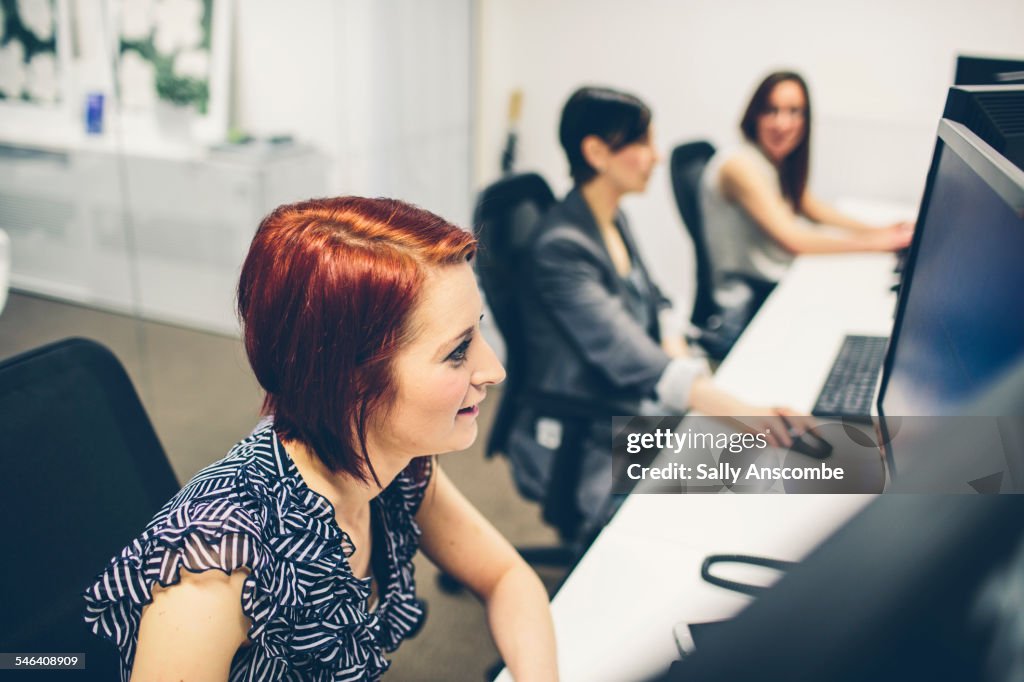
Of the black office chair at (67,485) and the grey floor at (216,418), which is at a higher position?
the black office chair at (67,485)

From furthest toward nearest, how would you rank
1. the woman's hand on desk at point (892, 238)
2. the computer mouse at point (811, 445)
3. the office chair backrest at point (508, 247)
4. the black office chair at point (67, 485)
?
the woman's hand on desk at point (892, 238), the office chair backrest at point (508, 247), the computer mouse at point (811, 445), the black office chair at point (67, 485)

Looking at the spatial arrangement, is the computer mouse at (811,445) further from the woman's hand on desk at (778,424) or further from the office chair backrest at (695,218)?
the office chair backrest at (695,218)

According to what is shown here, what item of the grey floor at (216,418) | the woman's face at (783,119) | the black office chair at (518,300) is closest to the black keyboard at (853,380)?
the black office chair at (518,300)

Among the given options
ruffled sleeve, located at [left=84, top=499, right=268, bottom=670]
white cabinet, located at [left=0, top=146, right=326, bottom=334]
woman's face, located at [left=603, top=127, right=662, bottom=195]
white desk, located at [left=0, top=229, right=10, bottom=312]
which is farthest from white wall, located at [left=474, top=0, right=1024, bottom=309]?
ruffled sleeve, located at [left=84, top=499, right=268, bottom=670]

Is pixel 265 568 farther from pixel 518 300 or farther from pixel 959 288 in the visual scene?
pixel 518 300

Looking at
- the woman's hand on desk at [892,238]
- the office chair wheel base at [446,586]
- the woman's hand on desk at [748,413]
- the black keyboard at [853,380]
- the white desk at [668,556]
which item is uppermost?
the woman's hand on desk at [892,238]

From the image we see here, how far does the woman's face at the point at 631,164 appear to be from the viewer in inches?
68.1

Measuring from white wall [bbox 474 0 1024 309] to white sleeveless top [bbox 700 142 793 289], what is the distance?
41.1 inches

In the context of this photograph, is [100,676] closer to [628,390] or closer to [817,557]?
[817,557]

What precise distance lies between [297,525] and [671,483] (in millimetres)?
631

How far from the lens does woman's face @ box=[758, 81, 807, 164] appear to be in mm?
2572

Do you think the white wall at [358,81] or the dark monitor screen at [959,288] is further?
the white wall at [358,81]

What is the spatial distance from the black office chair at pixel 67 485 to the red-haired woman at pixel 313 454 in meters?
0.08

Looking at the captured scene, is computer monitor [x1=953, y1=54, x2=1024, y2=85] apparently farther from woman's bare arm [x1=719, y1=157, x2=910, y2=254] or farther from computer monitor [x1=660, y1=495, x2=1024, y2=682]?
computer monitor [x1=660, y1=495, x2=1024, y2=682]
